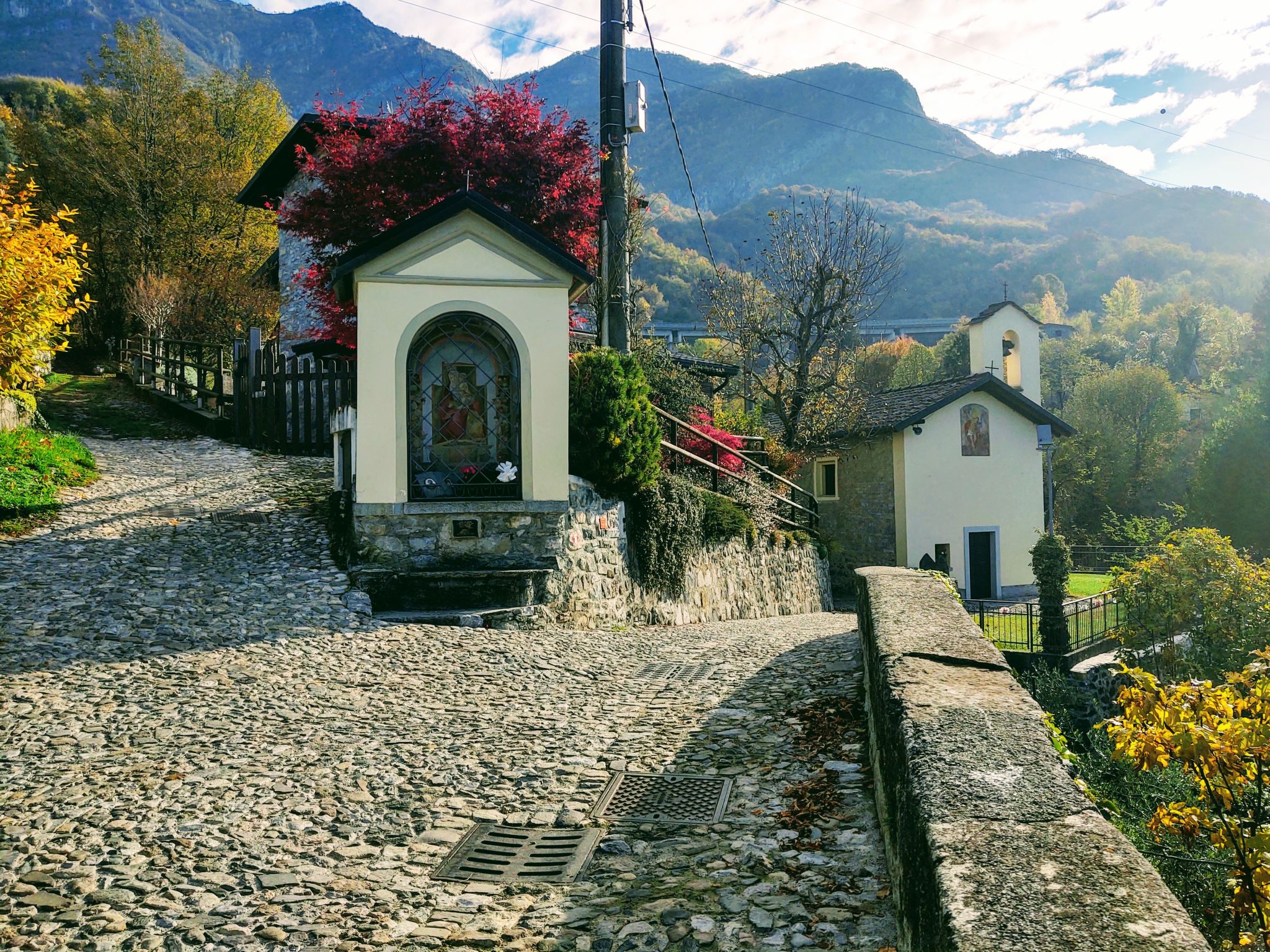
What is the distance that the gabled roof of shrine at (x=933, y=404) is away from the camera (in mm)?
23359

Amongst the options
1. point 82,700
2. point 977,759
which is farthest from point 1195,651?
point 82,700

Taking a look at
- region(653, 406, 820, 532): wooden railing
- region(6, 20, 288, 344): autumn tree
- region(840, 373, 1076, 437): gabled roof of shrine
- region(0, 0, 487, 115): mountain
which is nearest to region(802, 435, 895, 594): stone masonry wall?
region(840, 373, 1076, 437): gabled roof of shrine

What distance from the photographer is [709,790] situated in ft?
13.5

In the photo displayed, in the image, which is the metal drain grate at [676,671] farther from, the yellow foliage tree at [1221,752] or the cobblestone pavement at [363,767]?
the yellow foliage tree at [1221,752]

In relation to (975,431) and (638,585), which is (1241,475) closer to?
(975,431)

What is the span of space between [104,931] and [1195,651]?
1375 cm

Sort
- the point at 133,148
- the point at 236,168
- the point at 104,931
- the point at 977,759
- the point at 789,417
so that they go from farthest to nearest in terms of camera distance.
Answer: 1. the point at 236,168
2. the point at 133,148
3. the point at 789,417
4. the point at 104,931
5. the point at 977,759

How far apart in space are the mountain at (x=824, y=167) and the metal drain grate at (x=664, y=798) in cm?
1062

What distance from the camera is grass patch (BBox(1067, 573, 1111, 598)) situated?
2356cm

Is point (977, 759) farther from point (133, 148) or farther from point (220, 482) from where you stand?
point (133, 148)

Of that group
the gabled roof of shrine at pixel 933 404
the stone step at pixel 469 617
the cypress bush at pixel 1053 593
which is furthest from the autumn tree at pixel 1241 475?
the stone step at pixel 469 617

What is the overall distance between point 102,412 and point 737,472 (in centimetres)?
1252

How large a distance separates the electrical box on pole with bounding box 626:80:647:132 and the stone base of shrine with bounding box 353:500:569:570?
5220 mm

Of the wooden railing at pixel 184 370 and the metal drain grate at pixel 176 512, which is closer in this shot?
the metal drain grate at pixel 176 512
